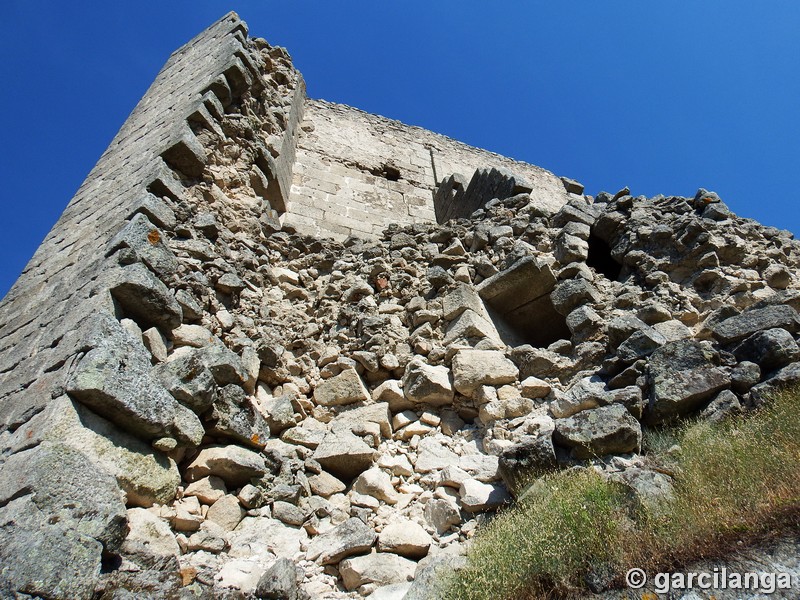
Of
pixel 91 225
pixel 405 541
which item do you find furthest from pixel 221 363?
pixel 91 225

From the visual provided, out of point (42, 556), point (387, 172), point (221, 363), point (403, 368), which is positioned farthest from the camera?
point (387, 172)

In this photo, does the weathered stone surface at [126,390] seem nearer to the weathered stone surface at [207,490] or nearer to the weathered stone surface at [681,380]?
the weathered stone surface at [207,490]

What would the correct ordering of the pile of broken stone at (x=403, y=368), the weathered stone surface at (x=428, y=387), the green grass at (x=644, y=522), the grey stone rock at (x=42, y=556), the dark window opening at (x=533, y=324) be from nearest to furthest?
1. the grey stone rock at (x=42, y=556)
2. the green grass at (x=644, y=522)
3. the pile of broken stone at (x=403, y=368)
4. the weathered stone surface at (x=428, y=387)
5. the dark window opening at (x=533, y=324)

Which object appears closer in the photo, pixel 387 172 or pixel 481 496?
pixel 481 496

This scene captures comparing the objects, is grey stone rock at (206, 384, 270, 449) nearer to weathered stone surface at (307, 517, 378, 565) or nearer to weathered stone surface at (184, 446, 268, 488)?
weathered stone surface at (184, 446, 268, 488)

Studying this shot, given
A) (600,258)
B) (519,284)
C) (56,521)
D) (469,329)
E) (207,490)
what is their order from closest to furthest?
(56,521) < (207,490) < (469,329) < (519,284) < (600,258)

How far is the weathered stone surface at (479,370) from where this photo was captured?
4219 mm

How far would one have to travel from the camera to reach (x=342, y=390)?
4.36 m

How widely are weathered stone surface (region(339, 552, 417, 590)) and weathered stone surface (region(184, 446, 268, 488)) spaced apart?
2.74 ft

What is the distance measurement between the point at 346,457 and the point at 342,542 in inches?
26.9

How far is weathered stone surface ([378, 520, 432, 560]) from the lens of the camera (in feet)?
10.4

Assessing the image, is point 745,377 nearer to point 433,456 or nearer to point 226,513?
point 433,456

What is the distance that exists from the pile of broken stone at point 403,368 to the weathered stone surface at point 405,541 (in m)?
0.01

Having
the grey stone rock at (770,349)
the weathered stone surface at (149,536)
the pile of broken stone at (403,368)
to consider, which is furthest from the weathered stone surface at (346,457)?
the grey stone rock at (770,349)
